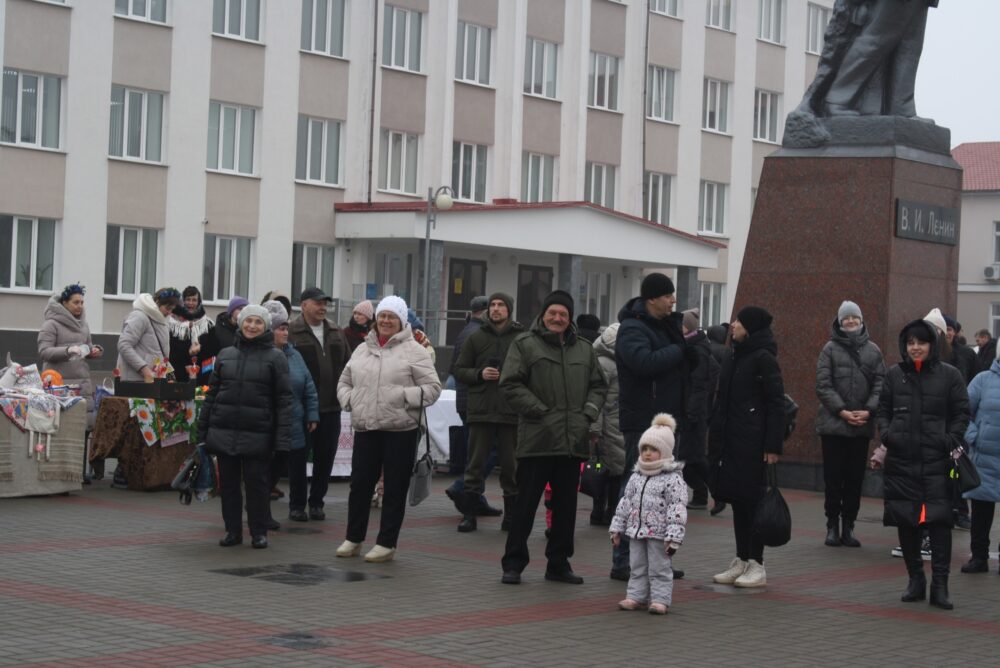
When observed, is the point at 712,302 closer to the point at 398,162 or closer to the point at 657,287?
the point at 398,162

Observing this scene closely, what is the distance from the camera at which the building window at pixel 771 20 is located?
52969 millimetres

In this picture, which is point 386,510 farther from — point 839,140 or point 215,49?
point 215,49

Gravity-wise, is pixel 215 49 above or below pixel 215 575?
above

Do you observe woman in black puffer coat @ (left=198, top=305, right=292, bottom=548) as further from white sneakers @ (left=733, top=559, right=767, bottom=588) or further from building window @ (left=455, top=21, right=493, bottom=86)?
building window @ (left=455, top=21, right=493, bottom=86)

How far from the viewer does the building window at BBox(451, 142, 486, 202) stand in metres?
43.5

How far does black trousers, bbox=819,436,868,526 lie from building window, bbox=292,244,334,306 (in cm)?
2690

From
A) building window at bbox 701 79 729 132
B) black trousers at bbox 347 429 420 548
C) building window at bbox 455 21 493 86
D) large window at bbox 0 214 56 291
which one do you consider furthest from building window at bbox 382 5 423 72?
black trousers at bbox 347 429 420 548

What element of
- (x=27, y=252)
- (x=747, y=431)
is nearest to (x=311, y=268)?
(x=27, y=252)

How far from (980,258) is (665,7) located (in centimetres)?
2872

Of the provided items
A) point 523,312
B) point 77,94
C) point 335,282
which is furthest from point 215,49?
point 523,312

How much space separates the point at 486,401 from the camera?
13461mm

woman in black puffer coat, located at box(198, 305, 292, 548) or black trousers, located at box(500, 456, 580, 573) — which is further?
woman in black puffer coat, located at box(198, 305, 292, 548)

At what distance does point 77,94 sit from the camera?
3531 centimetres

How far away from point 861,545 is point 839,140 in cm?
572
